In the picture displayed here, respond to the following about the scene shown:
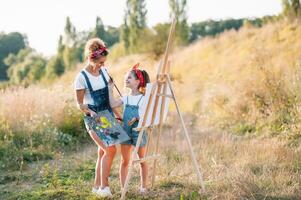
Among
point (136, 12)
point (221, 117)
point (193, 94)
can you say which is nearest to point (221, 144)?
point (221, 117)

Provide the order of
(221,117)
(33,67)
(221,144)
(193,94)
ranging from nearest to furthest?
(221,144)
(221,117)
(193,94)
(33,67)

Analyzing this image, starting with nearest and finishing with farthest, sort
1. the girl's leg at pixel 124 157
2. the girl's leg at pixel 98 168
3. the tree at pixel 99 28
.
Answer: the girl's leg at pixel 124 157 < the girl's leg at pixel 98 168 < the tree at pixel 99 28

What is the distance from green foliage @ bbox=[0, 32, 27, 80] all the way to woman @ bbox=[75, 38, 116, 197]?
173ft

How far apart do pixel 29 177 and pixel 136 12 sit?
2785 cm

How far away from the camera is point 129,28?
35.4 m

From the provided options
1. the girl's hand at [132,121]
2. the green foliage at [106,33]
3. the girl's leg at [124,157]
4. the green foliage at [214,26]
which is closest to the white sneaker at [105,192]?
the girl's leg at [124,157]

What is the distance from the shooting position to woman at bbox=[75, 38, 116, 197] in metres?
5.77

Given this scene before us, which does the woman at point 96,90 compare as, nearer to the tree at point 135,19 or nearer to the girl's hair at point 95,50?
the girl's hair at point 95,50

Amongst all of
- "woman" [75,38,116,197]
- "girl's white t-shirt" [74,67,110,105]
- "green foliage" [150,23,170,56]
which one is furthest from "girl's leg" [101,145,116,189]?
"green foliage" [150,23,170,56]

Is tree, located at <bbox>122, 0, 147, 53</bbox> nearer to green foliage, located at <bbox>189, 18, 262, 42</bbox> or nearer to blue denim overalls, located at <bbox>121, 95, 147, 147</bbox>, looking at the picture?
green foliage, located at <bbox>189, 18, 262, 42</bbox>

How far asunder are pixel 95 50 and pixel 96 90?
0.45 m

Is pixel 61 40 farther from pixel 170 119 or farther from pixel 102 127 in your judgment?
pixel 102 127

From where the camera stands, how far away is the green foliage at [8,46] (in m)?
57.8

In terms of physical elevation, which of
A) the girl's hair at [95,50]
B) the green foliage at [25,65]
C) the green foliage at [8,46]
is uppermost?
the girl's hair at [95,50]
